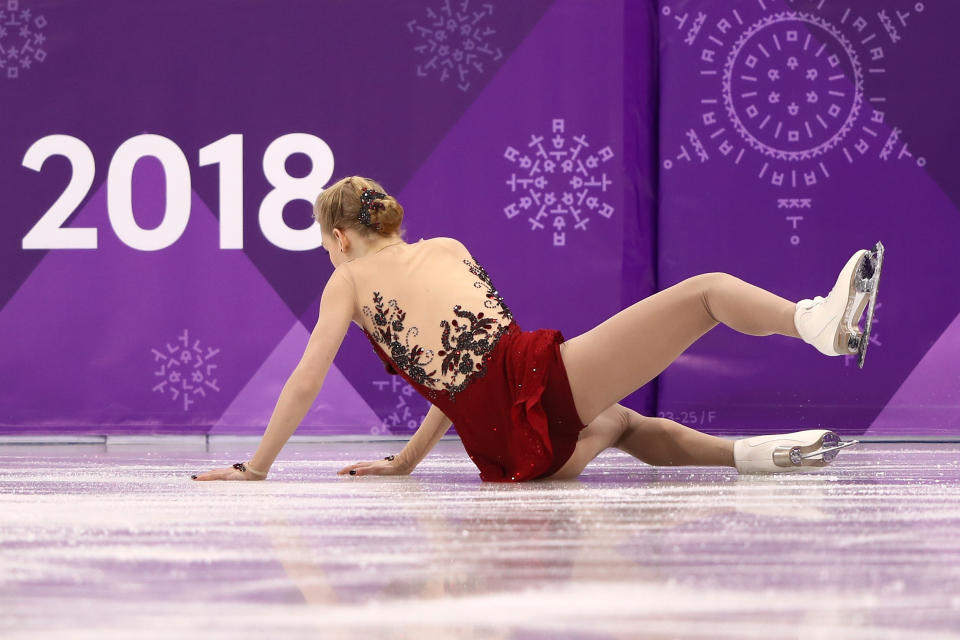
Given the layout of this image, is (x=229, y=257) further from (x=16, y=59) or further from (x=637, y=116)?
(x=637, y=116)

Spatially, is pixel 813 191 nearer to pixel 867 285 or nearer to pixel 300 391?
pixel 867 285

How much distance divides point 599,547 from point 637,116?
9.69 feet

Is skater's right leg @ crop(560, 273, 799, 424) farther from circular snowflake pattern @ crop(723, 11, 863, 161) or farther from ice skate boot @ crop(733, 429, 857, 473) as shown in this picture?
circular snowflake pattern @ crop(723, 11, 863, 161)

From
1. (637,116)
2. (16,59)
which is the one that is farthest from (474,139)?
(16,59)

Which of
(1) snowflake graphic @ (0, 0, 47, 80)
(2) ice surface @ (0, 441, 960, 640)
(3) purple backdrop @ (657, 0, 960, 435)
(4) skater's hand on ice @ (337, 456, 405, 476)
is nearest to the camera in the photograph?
(2) ice surface @ (0, 441, 960, 640)

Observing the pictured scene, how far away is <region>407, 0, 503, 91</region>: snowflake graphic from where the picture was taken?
163 inches

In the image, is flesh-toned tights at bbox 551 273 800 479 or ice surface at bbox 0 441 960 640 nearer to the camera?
ice surface at bbox 0 441 960 640

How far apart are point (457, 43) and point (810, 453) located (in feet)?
7.61

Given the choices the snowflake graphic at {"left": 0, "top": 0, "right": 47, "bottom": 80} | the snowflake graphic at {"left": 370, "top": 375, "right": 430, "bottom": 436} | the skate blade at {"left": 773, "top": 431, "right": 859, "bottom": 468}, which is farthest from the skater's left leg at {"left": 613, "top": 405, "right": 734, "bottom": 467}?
the snowflake graphic at {"left": 0, "top": 0, "right": 47, "bottom": 80}

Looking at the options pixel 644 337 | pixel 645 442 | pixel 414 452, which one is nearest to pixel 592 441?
pixel 645 442

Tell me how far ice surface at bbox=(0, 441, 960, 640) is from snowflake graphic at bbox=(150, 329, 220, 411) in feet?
6.27

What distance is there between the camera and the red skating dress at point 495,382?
7.49 ft

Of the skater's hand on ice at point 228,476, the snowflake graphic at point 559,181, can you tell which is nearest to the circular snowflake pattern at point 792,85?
the snowflake graphic at point 559,181

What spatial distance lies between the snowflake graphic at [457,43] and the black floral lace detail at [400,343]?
6.32 ft
